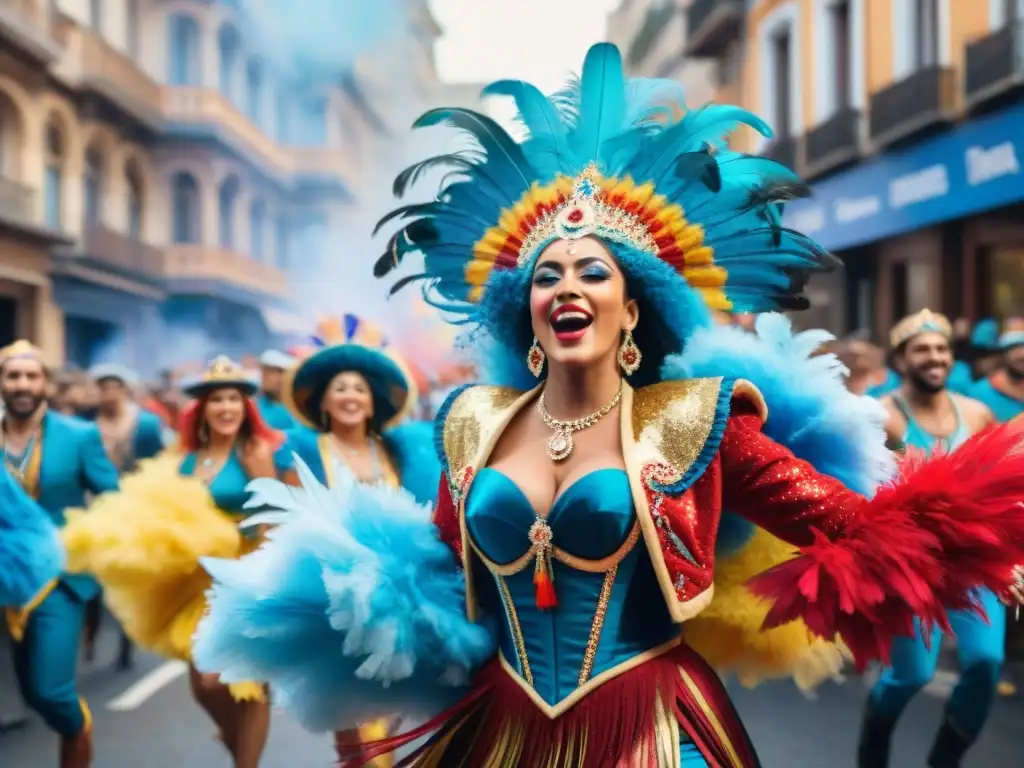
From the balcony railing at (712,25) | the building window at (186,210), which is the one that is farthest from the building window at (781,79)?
the building window at (186,210)

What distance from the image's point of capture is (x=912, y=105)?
15.2m

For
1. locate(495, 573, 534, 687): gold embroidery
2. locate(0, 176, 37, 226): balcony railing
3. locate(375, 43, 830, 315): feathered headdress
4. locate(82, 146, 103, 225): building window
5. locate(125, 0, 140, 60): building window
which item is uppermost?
locate(125, 0, 140, 60): building window

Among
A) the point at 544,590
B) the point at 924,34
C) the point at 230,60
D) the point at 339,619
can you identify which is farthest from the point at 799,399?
the point at 230,60

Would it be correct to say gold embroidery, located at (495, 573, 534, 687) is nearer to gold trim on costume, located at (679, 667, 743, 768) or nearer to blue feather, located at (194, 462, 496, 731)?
blue feather, located at (194, 462, 496, 731)

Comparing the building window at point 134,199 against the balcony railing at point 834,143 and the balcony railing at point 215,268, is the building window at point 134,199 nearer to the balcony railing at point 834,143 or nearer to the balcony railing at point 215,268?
the balcony railing at point 215,268

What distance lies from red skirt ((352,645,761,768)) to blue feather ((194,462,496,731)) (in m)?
0.13

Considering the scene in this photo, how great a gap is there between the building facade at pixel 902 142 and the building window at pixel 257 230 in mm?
15808

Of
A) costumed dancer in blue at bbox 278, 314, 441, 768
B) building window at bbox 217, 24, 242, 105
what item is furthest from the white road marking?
building window at bbox 217, 24, 242, 105

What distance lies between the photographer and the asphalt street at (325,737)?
5844mm

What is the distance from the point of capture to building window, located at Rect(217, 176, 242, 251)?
1234 inches

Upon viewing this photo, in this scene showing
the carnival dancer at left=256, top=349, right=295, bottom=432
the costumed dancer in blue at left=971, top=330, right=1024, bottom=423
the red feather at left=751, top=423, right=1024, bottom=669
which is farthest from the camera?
the carnival dancer at left=256, top=349, right=295, bottom=432

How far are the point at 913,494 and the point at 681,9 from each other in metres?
28.2

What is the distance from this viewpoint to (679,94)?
3.21 m

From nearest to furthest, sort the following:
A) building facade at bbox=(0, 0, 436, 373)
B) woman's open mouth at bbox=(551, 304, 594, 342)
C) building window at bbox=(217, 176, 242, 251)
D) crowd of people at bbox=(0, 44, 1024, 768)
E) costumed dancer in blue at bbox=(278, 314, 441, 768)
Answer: crowd of people at bbox=(0, 44, 1024, 768), woman's open mouth at bbox=(551, 304, 594, 342), costumed dancer in blue at bbox=(278, 314, 441, 768), building facade at bbox=(0, 0, 436, 373), building window at bbox=(217, 176, 242, 251)
